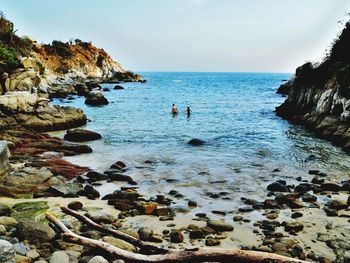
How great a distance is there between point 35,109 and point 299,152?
15770 millimetres

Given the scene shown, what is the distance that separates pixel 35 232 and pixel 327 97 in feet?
69.4

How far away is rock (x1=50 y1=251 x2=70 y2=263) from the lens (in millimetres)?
5297

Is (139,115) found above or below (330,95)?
below

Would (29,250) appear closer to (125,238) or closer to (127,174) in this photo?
(125,238)

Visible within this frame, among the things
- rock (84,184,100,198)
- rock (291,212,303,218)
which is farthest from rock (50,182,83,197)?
rock (291,212,303,218)

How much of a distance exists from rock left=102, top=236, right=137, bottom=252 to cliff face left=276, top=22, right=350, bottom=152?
555 inches

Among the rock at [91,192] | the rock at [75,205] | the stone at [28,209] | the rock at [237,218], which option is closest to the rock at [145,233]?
the rock at [75,205]

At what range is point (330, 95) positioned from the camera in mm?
22375

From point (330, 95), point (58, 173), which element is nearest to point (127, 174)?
point (58, 173)

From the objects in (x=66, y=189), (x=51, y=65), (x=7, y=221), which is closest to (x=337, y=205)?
(x=66, y=189)

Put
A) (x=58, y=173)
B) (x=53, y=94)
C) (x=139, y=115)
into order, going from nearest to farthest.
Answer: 1. (x=58, y=173)
2. (x=139, y=115)
3. (x=53, y=94)

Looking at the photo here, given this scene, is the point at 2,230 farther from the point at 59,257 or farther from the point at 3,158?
the point at 3,158

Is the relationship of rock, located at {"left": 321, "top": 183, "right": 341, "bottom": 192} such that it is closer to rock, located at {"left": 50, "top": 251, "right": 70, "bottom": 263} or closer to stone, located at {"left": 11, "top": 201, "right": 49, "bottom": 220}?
stone, located at {"left": 11, "top": 201, "right": 49, "bottom": 220}

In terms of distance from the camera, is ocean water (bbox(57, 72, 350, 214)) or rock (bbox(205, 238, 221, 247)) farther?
ocean water (bbox(57, 72, 350, 214))
